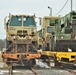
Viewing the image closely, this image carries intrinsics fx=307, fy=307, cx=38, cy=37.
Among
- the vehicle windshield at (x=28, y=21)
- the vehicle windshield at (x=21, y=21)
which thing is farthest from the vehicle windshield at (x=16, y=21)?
the vehicle windshield at (x=28, y=21)

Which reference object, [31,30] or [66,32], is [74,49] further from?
[31,30]

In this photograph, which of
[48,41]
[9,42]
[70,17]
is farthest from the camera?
[48,41]

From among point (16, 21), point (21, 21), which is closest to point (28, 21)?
point (21, 21)

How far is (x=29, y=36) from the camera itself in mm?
21906

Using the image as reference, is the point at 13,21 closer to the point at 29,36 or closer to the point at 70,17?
the point at 29,36

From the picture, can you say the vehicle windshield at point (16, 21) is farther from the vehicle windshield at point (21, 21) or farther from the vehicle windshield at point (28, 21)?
the vehicle windshield at point (28, 21)

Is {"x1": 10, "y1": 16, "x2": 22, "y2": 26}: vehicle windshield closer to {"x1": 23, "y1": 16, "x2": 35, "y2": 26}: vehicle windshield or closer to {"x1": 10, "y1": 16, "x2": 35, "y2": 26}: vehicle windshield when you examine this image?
{"x1": 10, "y1": 16, "x2": 35, "y2": 26}: vehicle windshield

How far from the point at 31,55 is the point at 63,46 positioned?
2.24 m

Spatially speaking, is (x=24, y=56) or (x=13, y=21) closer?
(x=24, y=56)

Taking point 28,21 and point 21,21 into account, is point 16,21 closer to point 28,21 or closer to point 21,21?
point 21,21

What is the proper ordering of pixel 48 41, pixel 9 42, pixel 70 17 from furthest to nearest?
pixel 48 41, pixel 9 42, pixel 70 17

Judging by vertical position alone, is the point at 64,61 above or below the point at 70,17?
below

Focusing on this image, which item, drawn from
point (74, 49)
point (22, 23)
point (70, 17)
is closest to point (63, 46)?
point (74, 49)

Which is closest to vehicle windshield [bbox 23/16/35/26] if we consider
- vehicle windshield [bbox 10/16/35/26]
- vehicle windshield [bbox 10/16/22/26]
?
vehicle windshield [bbox 10/16/35/26]
